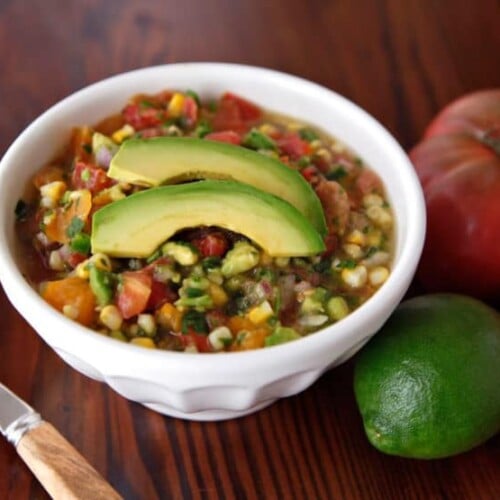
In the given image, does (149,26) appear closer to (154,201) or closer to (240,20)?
(240,20)

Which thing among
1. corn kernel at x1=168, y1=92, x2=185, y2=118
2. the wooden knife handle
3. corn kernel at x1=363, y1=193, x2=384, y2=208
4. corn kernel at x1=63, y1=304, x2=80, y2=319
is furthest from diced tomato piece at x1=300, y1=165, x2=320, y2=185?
the wooden knife handle

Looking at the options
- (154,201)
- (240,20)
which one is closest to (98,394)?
(154,201)

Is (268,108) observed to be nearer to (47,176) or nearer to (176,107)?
(176,107)

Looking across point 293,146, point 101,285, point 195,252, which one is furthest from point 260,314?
point 293,146

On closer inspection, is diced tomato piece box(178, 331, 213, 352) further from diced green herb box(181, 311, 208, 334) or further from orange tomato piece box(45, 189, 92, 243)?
orange tomato piece box(45, 189, 92, 243)

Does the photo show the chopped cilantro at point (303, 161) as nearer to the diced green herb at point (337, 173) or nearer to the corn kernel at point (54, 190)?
the diced green herb at point (337, 173)

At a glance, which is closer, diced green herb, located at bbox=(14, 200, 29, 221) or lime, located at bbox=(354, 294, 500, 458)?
lime, located at bbox=(354, 294, 500, 458)
